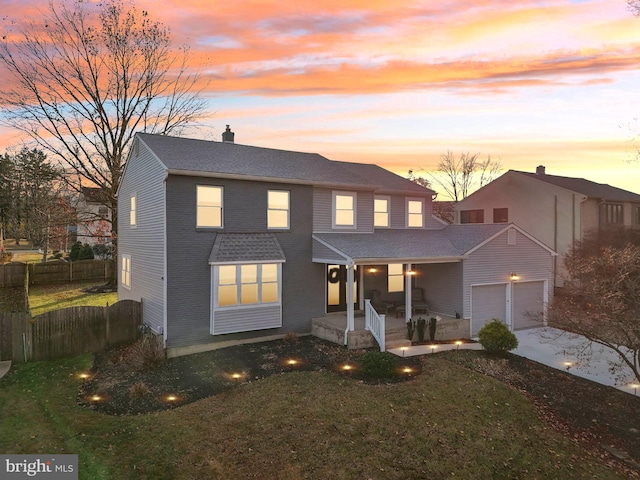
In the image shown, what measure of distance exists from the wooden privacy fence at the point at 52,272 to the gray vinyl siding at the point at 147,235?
48.4ft

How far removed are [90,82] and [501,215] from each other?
30.0 meters

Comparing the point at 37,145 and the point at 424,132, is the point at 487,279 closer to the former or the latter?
the point at 424,132

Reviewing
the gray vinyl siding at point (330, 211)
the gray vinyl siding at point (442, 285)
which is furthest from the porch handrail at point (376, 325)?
the gray vinyl siding at point (442, 285)

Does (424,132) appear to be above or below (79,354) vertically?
above

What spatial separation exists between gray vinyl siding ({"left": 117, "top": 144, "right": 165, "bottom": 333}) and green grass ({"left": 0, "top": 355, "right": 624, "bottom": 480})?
13.6ft

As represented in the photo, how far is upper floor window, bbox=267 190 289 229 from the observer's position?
50.2 ft

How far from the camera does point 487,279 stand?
16984 mm

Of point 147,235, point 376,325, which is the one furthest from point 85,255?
point 376,325

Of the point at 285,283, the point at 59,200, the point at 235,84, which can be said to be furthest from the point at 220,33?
the point at 59,200

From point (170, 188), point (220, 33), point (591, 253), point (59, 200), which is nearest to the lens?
point (170, 188)

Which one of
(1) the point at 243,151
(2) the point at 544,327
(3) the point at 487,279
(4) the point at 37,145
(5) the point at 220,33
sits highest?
(5) the point at 220,33

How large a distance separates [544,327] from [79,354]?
19523 millimetres

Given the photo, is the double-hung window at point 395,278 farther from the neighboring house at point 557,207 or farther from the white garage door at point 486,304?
the neighboring house at point 557,207

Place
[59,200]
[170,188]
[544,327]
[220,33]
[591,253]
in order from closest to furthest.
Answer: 1. [170,188]
2. [220,33]
3. [544,327]
4. [591,253]
5. [59,200]
